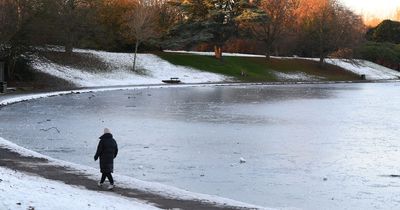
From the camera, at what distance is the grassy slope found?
2643 inches

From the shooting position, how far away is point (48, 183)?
10578 millimetres

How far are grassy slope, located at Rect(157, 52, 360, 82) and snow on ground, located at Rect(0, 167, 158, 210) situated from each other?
55263 mm

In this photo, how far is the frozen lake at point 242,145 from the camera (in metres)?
11.6

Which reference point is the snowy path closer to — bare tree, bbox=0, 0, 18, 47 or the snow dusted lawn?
bare tree, bbox=0, 0, 18, 47

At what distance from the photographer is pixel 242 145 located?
1731 centimetres

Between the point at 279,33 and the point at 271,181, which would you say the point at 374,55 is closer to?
the point at 279,33

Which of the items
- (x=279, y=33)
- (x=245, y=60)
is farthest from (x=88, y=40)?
(x=279, y=33)

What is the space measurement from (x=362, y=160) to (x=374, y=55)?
8571cm

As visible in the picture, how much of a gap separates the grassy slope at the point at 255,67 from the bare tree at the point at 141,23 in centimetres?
534

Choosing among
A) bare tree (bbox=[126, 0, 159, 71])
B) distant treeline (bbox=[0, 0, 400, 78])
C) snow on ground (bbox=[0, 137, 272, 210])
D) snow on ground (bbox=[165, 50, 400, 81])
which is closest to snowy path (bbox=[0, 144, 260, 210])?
snow on ground (bbox=[0, 137, 272, 210])

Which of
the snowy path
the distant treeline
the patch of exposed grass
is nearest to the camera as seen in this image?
the snowy path

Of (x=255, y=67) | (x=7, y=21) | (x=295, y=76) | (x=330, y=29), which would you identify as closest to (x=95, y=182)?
(x=7, y=21)

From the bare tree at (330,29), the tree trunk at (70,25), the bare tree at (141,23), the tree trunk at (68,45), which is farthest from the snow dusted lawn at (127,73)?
the bare tree at (330,29)

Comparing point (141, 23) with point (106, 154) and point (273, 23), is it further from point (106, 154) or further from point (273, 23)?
point (106, 154)
